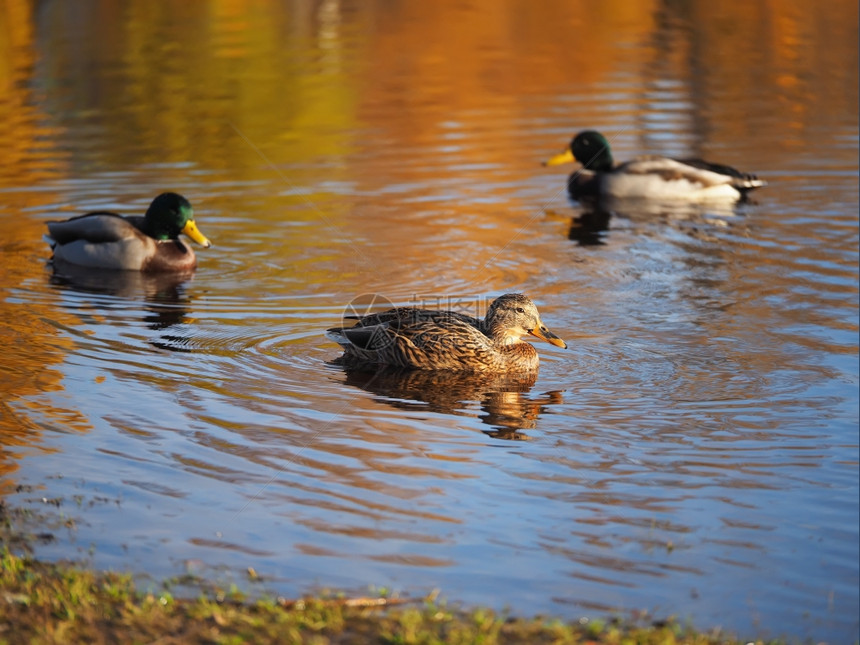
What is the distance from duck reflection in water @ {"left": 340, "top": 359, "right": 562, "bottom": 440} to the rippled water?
0.04 m

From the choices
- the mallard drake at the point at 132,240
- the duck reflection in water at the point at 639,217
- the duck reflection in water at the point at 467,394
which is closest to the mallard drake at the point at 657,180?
the duck reflection in water at the point at 639,217

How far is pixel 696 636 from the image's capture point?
4.90m

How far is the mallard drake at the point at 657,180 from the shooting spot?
52.1ft

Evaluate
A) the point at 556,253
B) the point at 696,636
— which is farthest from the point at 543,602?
the point at 556,253

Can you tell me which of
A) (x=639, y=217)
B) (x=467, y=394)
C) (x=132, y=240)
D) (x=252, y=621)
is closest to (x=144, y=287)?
(x=132, y=240)

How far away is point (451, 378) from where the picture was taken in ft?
29.8

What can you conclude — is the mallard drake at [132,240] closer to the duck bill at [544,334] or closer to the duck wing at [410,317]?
the duck wing at [410,317]

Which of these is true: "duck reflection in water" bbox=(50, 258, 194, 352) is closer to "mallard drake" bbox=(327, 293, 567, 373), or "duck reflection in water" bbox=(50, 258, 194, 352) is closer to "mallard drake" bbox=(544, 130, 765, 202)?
"mallard drake" bbox=(327, 293, 567, 373)

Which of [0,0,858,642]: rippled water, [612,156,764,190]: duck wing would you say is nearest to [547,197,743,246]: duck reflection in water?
[0,0,858,642]: rippled water

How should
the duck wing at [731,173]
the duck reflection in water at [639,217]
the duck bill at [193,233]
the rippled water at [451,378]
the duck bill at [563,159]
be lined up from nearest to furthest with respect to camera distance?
the rippled water at [451,378]
the duck bill at [193,233]
the duck reflection in water at [639,217]
the duck wing at [731,173]
the duck bill at [563,159]

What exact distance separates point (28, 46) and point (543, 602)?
28156mm

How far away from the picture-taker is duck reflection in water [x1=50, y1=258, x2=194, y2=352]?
35.7ft

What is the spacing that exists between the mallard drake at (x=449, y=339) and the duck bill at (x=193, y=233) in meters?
4.23

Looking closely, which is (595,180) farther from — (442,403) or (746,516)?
(746,516)
